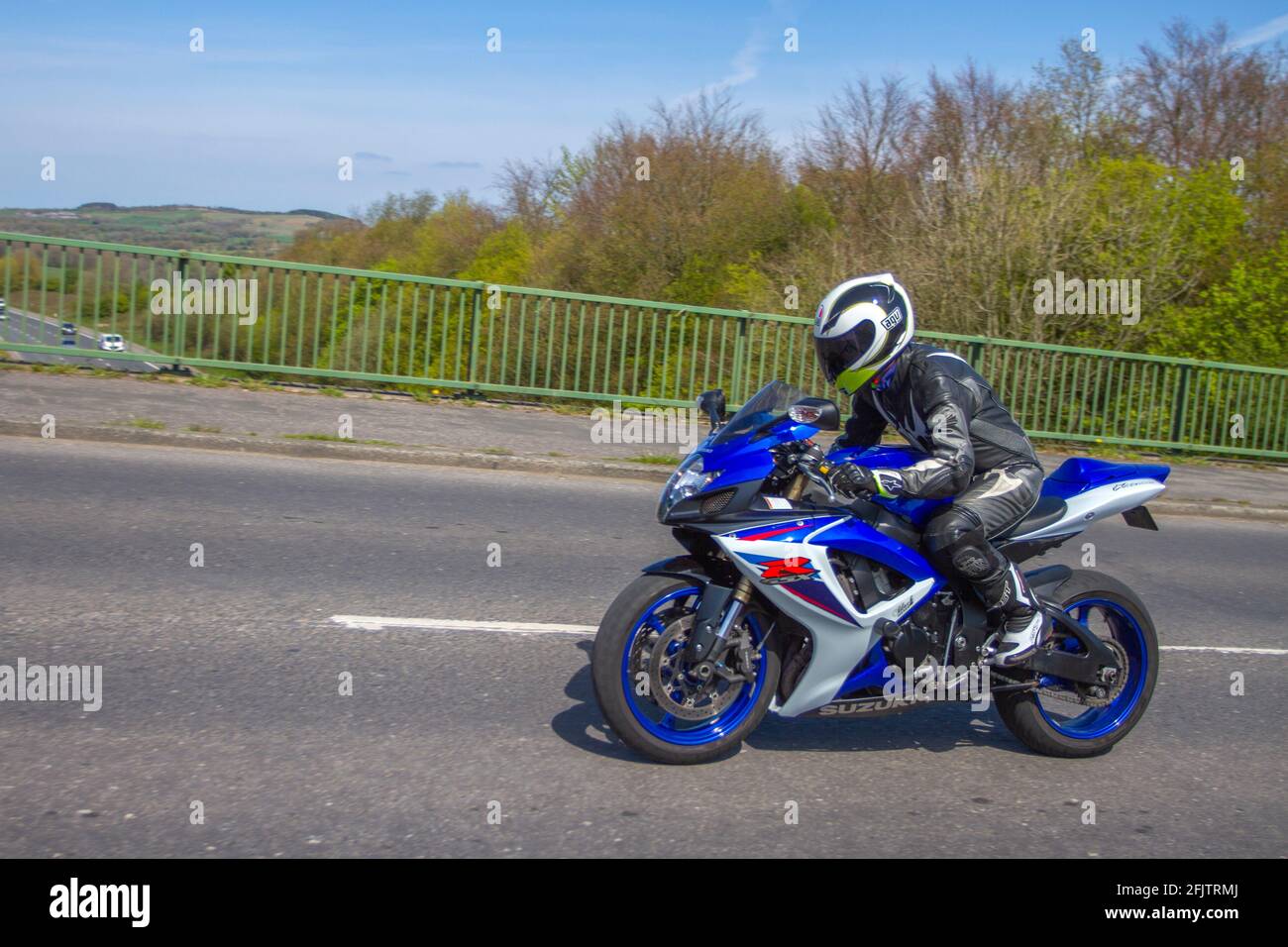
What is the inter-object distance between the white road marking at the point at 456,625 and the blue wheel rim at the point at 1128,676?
96.5 inches

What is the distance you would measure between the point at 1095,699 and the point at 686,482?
7.18 ft

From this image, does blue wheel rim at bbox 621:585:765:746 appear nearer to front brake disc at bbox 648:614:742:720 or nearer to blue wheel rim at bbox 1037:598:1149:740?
front brake disc at bbox 648:614:742:720

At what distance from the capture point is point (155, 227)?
14.8 meters

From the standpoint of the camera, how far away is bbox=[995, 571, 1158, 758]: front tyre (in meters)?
5.04

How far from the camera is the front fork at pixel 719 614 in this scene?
4336 millimetres

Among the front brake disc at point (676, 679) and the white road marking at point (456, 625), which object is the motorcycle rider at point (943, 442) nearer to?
the front brake disc at point (676, 679)

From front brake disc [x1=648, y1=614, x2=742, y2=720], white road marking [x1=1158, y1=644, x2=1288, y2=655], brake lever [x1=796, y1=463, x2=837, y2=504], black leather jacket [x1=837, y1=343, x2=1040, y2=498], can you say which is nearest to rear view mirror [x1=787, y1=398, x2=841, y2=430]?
brake lever [x1=796, y1=463, x2=837, y2=504]

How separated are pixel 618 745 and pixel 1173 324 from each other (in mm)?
18468

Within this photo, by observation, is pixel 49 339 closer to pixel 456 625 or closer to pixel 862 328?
pixel 456 625

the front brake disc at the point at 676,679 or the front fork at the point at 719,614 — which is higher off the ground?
the front fork at the point at 719,614

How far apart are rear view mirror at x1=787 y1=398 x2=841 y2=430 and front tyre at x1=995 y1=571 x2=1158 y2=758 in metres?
1.59

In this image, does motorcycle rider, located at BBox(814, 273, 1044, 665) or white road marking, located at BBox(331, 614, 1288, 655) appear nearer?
motorcycle rider, located at BBox(814, 273, 1044, 665)

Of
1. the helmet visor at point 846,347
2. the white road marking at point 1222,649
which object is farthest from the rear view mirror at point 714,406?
the white road marking at point 1222,649

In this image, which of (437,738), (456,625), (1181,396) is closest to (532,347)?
(456,625)
